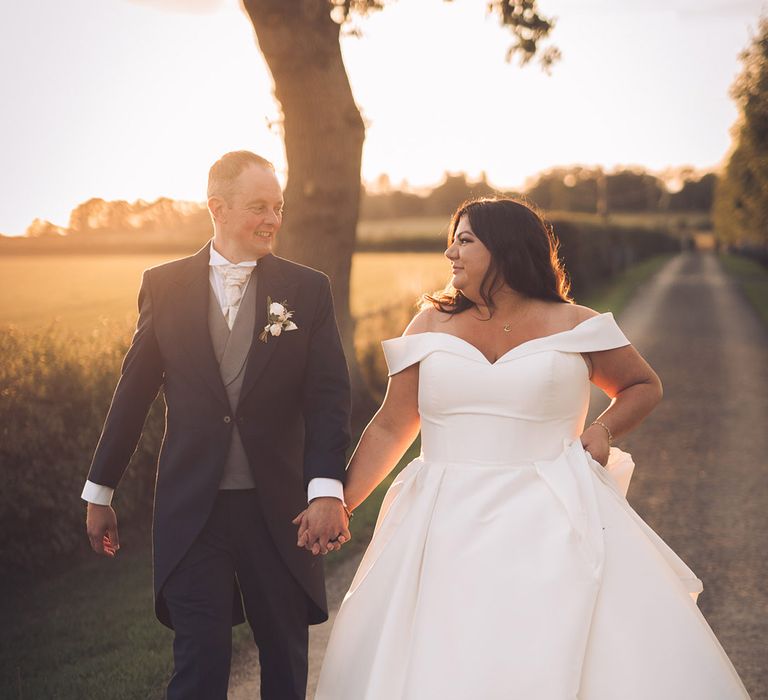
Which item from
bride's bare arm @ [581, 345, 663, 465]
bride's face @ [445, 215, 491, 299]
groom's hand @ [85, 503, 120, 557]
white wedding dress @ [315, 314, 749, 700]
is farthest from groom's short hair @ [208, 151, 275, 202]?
bride's bare arm @ [581, 345, 663, 465]

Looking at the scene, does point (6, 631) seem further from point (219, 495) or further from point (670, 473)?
point (670, 473)

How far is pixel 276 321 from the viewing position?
10.7ft

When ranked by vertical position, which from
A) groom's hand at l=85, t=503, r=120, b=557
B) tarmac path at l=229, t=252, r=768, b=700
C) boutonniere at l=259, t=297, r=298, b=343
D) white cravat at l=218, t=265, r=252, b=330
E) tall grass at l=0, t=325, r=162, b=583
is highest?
white cravat at l=218, t=265, r=252, b=330

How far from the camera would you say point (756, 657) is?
4.63 m

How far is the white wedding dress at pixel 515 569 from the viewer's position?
2.91 meters

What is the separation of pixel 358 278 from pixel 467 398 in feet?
69.8

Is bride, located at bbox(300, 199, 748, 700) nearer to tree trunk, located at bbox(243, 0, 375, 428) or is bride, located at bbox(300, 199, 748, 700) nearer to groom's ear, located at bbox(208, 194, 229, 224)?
groom's ear, located at bbox(208, 194, 229, 224)

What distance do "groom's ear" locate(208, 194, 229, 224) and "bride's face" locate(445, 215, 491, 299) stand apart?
0.83 meters

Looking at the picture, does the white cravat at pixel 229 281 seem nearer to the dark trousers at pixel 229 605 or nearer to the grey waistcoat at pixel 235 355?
the grey waistcoat at pixel 235 355

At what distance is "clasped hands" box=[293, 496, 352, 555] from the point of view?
10.4 feet

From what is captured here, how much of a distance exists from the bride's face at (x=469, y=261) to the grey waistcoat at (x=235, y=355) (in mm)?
756

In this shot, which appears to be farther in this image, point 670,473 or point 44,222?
point 670,473

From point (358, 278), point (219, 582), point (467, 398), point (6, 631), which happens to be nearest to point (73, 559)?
point (6, 631)

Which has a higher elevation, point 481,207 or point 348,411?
point 481,207
